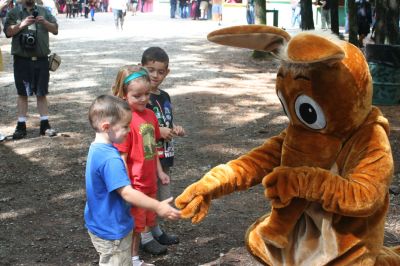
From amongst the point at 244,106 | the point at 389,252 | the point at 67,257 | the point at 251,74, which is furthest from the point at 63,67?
the point at 389,252

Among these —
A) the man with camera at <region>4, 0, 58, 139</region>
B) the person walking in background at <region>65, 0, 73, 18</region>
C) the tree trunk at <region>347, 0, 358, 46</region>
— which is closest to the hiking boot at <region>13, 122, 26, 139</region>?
the man with camera at <region>4, 0, 58, 139</region>

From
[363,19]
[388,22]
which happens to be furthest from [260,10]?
[363,19]

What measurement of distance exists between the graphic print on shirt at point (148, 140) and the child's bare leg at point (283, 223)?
3.69 feet

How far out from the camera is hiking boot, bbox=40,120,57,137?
7605mm

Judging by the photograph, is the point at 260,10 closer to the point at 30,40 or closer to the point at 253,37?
the point at 30,40

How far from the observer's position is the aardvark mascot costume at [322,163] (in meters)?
2.73

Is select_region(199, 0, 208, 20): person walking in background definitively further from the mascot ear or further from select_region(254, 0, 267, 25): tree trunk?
the mascot ear

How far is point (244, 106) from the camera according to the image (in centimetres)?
938

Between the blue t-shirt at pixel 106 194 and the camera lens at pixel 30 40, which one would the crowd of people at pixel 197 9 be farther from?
the blue t-shirt at pixel 106 194

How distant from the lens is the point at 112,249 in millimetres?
3203

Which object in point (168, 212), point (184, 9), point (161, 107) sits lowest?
point (168, 212)

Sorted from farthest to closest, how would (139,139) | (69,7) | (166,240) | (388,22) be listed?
(69,7)
(388,22)
(166,240)
(139,139)

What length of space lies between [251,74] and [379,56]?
11.7ft

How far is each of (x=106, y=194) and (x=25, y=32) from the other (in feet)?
15.2
